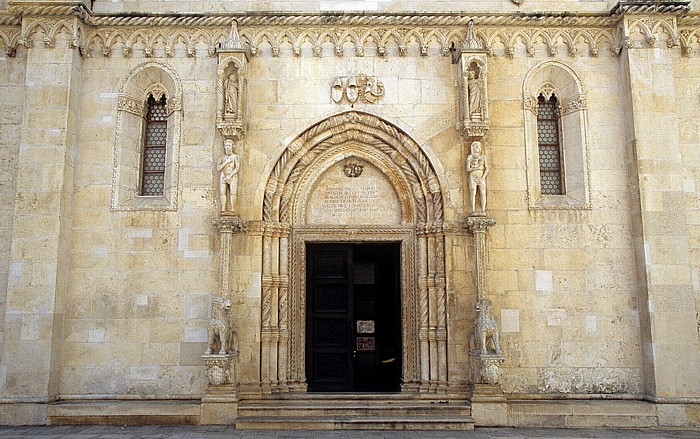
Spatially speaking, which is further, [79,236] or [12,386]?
[79,236]

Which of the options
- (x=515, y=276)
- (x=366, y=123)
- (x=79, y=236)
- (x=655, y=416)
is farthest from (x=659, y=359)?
(x=79, y=236)

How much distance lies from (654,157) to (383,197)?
17.6 feet

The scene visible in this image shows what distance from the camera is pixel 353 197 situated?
12852mm

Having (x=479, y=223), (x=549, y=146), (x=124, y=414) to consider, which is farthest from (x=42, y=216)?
(x=549, y=146)

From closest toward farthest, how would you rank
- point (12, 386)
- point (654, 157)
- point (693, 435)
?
point (693, 435) → point (12, 386) → point (654, 157)

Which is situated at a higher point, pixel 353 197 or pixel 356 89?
pixel 356 89

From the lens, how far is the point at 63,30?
12.3 metres

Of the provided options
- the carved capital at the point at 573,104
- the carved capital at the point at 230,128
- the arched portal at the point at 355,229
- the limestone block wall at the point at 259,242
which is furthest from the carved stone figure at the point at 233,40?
the carved capital at the point at 573,104

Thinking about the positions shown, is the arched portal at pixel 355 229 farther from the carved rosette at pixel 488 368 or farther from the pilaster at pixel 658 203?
the pilaster at pixel 658 203

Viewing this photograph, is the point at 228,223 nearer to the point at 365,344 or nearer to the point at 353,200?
the point at 353,200

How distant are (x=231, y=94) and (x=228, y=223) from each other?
2561 mm

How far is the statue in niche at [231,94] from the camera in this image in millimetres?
12016

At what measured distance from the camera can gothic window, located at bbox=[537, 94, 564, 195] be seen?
12.9m

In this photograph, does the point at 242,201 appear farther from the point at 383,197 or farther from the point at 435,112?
the point at 435,112
